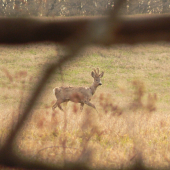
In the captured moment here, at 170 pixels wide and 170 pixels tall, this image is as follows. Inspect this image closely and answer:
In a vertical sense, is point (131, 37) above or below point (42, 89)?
above

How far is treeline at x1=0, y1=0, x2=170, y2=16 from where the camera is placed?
0.82 meters

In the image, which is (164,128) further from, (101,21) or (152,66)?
(152,66)

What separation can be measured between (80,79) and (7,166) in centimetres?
1809

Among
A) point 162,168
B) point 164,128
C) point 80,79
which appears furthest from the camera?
point 80,79

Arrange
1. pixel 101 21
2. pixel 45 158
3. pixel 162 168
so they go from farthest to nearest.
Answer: pixel 45 158 < pixel 162 168 < pixel 101 21

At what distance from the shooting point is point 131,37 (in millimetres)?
791

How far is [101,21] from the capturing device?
0.79 metres

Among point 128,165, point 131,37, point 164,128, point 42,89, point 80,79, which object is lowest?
point 80,79

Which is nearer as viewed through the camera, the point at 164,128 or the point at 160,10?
the point at 160,10

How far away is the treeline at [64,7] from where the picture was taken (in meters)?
0.82

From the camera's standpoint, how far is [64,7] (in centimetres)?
87

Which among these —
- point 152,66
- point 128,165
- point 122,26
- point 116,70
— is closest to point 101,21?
point 122,26

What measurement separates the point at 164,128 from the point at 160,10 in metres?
2.63

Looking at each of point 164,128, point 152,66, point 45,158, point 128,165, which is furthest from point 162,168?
point 152,66
